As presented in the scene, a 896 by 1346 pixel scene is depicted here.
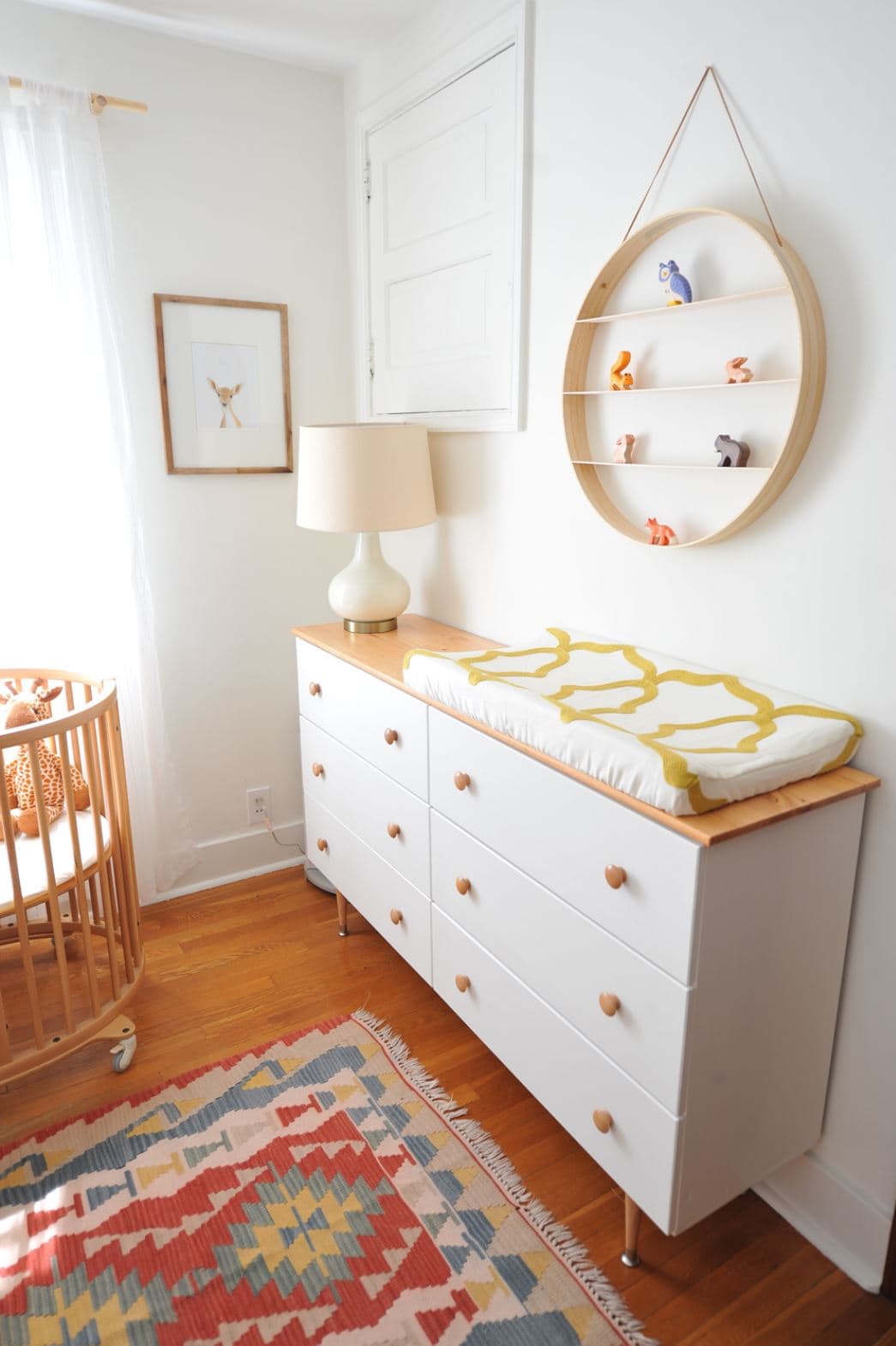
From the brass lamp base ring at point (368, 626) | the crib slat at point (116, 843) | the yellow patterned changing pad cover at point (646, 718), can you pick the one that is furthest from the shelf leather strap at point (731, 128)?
the crib slat at point (116, 843)

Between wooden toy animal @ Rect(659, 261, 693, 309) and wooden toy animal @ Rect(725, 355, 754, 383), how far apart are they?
0.16 metres

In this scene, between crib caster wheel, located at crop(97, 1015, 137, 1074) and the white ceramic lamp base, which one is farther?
the white ceramic lamp base

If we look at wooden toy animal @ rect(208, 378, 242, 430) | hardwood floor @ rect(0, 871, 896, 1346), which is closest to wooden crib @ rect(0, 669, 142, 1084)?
hardwood floor @ rect(0, 871, 896, 1346)

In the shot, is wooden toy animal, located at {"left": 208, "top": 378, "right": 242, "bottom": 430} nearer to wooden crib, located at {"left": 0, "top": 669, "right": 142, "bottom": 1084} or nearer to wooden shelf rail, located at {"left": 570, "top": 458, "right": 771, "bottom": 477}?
wooden crib, located at {"left": 0, "top": 669, "right": 142, "bottom": 1084}

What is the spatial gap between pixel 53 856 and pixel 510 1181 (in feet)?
3.88

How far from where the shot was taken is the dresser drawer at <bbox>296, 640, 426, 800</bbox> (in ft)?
6.31

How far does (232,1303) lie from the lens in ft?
4.78

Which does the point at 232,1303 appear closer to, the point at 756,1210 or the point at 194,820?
the point at 756,1210

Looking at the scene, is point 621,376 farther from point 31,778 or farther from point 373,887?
point 31,778

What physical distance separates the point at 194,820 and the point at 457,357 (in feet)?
5.41

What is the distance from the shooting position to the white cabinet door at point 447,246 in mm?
2037

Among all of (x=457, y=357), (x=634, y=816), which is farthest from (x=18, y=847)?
(x=457, y=357)

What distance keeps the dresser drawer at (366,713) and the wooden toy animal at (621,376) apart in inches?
30.3

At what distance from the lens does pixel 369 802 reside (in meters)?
2.21
